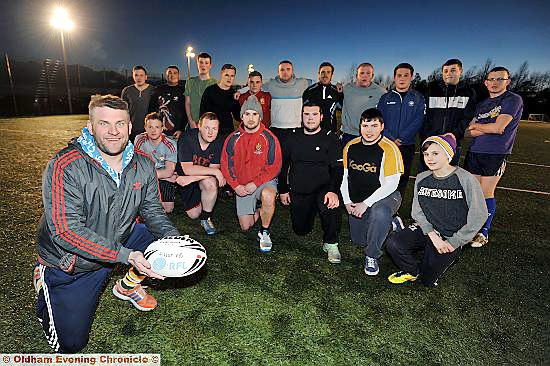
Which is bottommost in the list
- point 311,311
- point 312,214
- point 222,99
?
point 311,311

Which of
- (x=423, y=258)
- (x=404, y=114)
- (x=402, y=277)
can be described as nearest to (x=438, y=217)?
(x=423, y=258)

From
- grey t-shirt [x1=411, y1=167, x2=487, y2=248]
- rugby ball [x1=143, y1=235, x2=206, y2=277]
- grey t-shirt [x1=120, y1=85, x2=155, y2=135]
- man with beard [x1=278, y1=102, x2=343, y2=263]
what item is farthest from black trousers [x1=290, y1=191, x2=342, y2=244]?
grey t-shirt [x1=120, y1=85, x2=155, y2=135]

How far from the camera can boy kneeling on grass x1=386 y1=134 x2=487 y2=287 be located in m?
3.34

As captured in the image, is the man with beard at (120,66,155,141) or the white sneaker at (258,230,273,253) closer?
the white sneaker at (258,230,273,253)

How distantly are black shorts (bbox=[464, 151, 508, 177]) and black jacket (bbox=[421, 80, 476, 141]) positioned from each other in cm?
45

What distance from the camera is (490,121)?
14.9 ft

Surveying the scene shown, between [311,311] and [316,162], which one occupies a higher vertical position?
[316,162]

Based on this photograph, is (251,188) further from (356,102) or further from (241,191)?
(356,102)

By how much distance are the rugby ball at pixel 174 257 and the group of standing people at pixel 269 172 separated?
7 centimetres

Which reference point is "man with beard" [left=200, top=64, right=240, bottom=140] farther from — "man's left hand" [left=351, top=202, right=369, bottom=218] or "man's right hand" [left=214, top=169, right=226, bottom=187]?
"man's left hand" [left=351, top=202, right=369, bottom=218]

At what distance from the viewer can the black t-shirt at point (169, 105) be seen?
6.32 metres

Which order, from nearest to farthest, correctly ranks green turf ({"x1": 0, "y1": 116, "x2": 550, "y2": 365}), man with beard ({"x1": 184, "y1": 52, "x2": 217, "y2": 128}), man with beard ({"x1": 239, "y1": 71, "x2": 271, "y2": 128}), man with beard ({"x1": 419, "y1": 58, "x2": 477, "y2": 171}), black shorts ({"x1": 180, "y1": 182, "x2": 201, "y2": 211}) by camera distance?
green turf ({"x1": 0, "y1": 116, "x2": 550, "y2": 365}) → man with beard ({"x1": 419, "y1": 58, "x2": 477, "y2": 171}) → black shorts ({"x1": 180, "y1": 182, "x2": 201, "y2": 211}) → man with beard ({"x1": 239, "y1": 71, "x2": 271, "y2": 128}) → man with beard ({"x1": 184, "y1": 52, "x2": 217, "y2": 128})

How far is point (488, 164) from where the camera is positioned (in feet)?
15.2

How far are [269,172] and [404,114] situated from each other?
7.31 ft
